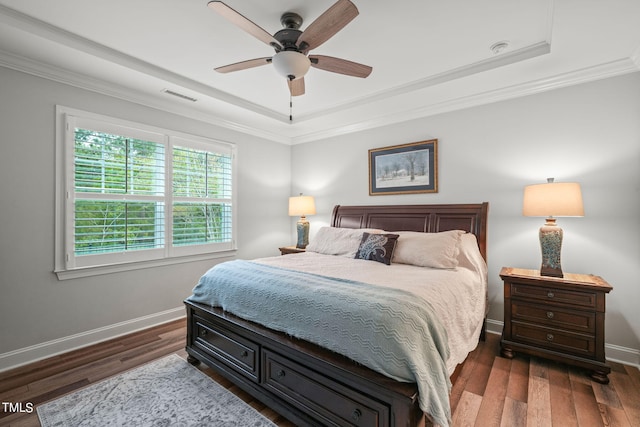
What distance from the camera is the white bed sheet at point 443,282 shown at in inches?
72.1

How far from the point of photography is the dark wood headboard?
314 centimetres

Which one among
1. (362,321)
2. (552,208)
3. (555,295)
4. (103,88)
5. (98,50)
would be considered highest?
(98,50)

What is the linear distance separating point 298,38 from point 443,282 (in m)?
1.96

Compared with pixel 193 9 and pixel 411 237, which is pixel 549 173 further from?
pixel 193 9

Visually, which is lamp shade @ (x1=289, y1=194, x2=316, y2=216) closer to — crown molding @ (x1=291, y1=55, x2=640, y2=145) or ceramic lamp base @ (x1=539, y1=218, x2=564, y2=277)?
crown molding @ (x1=291, y1=55, x2=640, y2=145)

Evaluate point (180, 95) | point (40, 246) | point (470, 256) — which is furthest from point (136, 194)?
point (470, 256)

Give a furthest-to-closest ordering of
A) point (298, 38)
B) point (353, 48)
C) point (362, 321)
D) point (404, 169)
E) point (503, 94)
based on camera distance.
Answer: point (404, 169) < point (503, 94) < point (353, 48) < point (298, 38) < point (362, 321)

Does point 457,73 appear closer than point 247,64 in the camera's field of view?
No

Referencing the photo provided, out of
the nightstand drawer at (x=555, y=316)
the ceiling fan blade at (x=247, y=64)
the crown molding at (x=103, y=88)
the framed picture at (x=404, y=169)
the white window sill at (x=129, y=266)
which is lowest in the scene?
the nightstand drawer at (x=555, y=316)

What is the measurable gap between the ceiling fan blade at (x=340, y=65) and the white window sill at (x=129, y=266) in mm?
2722

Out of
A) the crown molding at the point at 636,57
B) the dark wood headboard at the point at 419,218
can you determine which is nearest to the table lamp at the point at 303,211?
the dark wood headboard at the point at 419,218

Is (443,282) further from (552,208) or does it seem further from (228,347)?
(228,347)

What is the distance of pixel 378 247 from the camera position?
294cm

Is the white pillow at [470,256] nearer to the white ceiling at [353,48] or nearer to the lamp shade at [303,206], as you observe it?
the white ceiling at [353,48]
